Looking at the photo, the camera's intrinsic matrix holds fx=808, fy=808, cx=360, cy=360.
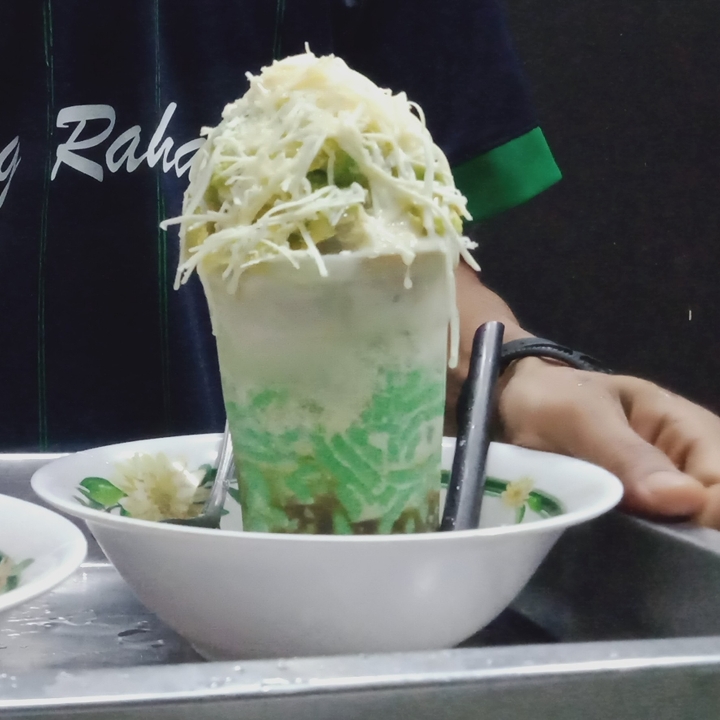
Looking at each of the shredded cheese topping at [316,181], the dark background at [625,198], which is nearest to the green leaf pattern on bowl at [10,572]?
the shredded cheese topping at [316,181]

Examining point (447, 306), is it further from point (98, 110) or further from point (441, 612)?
point (98, 110)

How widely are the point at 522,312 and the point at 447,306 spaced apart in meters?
0.91

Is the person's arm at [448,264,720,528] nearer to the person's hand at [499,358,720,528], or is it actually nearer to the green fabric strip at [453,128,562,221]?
the person's hand at [499,358,720,528]

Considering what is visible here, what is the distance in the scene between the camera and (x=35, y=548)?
0.27m

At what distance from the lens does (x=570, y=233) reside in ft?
3.81

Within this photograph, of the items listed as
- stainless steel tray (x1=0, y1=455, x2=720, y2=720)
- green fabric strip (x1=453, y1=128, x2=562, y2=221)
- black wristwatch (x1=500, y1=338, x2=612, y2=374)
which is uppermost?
green fabric strip (x1=453, y1=128, x2=562, y2=221)

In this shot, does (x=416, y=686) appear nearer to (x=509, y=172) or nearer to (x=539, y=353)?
(x=539, y=353)

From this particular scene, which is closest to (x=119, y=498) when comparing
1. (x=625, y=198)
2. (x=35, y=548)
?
(x=35, y=548)

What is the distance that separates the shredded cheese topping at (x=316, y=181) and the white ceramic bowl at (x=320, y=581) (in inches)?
3.3

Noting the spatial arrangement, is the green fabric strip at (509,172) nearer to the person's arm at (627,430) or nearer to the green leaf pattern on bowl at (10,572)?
the person's arm at (627,430)

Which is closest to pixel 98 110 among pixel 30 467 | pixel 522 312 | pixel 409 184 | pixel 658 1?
pixel 30 467

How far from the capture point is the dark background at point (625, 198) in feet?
3.64

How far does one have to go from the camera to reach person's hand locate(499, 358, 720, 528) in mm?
A: 322

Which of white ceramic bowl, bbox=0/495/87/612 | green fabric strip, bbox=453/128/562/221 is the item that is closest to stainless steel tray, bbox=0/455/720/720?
white ceramic bowl, bbox=0/495/87/612
